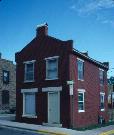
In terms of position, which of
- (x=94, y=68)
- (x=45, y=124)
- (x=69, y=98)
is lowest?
(x=45, y=124)

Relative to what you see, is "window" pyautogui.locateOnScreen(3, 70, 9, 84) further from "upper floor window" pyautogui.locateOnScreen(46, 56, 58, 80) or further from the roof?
"upper floor window" pyautogui.locateOnScreen(46, 56, 58, 80)

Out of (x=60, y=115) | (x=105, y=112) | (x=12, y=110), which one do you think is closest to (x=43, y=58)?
(x=60, y=115)

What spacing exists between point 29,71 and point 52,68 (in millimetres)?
2723

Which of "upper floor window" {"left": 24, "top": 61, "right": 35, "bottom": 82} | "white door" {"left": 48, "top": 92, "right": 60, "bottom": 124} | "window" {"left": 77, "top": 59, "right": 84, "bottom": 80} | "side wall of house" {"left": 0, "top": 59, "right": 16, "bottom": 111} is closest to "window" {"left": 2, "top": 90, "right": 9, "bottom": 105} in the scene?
"side wall of house" {"left": 0, "top": 59, "right": 16, "bottom": 111}

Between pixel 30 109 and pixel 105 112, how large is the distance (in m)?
9.25

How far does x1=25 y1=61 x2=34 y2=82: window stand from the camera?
27031 mm

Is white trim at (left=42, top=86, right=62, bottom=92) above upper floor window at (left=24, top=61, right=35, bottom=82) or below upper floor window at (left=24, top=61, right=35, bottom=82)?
below

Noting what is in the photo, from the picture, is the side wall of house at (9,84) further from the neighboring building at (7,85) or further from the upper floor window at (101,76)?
the upper floor window at (101,76)

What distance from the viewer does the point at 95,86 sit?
29328 millimetres

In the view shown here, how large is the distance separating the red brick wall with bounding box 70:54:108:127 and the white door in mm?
1360

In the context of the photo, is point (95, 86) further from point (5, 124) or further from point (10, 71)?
point (10, 71)

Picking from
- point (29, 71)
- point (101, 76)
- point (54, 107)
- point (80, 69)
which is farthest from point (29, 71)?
point (101, 76)

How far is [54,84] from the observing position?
24.9m

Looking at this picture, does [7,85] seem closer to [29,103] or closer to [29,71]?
[29,71]
